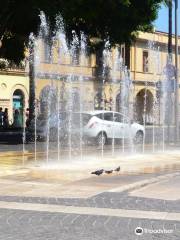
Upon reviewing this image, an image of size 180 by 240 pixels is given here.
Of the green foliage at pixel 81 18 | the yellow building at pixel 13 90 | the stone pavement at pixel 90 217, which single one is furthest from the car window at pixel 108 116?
the yellow building at pixel 13 90

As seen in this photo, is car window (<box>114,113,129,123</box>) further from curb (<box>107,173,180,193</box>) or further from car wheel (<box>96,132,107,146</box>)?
curb (<box>107,173,180,193</box>)

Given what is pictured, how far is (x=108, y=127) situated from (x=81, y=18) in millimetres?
4758

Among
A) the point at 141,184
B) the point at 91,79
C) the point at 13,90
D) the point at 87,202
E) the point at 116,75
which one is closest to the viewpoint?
the point at 87,202

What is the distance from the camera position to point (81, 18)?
86.5 ft

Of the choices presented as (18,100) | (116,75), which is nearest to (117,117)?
(18,100)

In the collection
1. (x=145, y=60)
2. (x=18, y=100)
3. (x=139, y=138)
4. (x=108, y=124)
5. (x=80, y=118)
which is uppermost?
(x=145, y=60)

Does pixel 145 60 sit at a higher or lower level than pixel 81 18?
higher

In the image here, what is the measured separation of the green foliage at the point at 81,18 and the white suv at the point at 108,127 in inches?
157

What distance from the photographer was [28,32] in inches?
1142

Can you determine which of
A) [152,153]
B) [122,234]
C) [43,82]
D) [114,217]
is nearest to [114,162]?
[152,153]

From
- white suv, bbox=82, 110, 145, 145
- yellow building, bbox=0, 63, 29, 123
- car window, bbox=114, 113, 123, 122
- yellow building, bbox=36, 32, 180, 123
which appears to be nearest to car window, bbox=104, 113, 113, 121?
Result: white suv, bbox=82, 110, 145, 145

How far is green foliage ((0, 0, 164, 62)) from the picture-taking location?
24.5 meters

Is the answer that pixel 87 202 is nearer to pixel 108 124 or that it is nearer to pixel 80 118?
pixel 80 118

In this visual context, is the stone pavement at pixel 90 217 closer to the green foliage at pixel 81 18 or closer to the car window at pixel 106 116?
the car window at pixel 106 116
